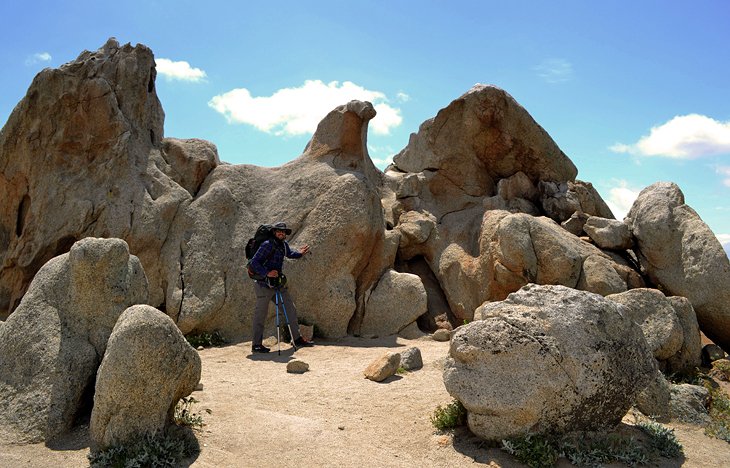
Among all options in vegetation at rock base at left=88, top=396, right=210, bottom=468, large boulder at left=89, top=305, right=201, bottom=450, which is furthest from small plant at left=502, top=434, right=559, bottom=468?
large boulder at left=89, top=305, right=201, bottom=450

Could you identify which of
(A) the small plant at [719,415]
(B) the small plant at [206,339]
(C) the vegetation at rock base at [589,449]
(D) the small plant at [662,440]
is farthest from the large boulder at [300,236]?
(C) the vegetation at rock base at [589,449]

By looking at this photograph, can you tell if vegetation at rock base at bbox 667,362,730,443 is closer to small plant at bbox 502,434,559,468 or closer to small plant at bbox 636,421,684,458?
small plant at bbox 636,421,684,458

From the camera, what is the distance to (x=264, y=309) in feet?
40.0

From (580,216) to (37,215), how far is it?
1344cm

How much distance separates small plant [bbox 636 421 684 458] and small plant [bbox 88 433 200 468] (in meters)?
5.70

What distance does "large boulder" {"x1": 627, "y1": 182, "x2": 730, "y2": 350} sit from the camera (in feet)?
39.3

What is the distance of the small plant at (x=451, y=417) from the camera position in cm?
743

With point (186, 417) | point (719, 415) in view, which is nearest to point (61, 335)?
point (186, 417)

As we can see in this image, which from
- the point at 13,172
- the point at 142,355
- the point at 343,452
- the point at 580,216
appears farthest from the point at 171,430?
the point at 580,216

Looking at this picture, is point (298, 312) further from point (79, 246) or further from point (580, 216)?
point (580, 216)

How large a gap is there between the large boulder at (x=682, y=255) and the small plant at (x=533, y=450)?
23.7 ft

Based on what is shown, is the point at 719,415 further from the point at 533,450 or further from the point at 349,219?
the point at 349,219

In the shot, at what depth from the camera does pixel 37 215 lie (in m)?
13.7

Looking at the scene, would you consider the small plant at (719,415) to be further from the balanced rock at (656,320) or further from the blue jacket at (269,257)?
the blue jacket at (269,257)
